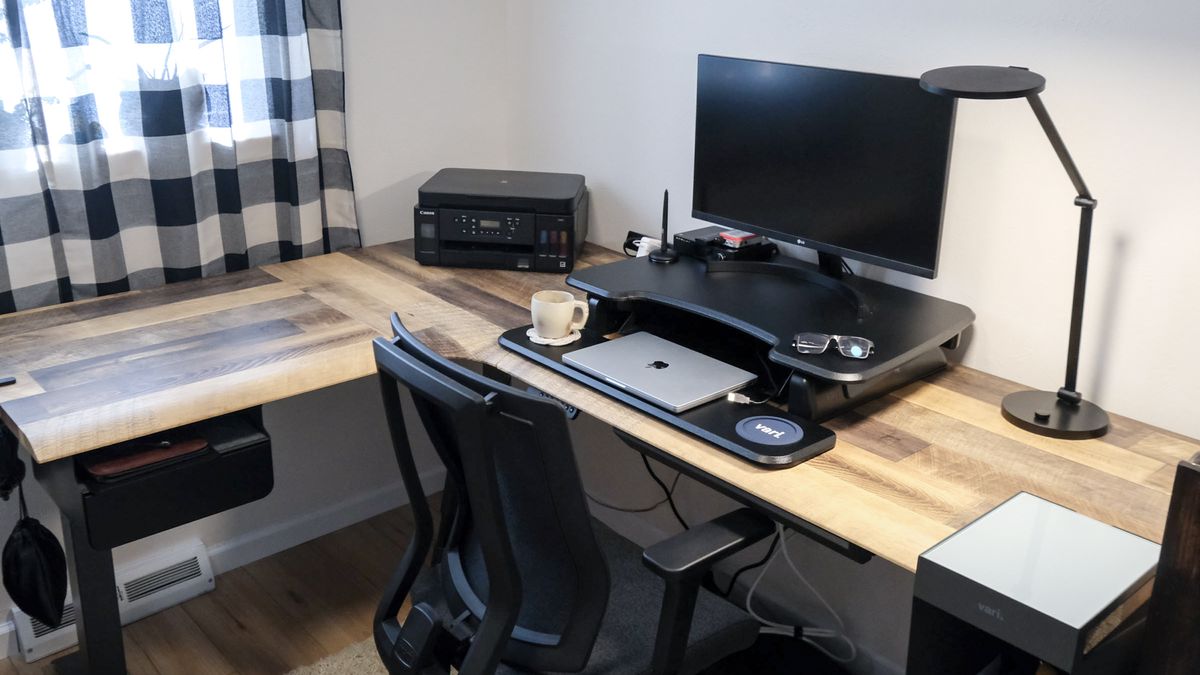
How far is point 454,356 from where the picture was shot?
193cm

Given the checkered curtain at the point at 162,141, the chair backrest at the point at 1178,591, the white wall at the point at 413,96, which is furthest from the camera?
the white wall at the point at 413,96

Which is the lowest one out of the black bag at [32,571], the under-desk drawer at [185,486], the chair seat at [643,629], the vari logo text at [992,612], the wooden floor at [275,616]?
the wooden floor at [275,616]

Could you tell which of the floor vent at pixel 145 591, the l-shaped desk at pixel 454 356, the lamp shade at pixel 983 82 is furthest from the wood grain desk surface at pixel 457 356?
the floor vent at pixel 145 591

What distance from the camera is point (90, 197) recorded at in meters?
2.15

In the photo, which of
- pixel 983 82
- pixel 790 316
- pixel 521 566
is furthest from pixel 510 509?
pixel 983 82

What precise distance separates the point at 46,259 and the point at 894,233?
5.59ft

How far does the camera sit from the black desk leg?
1.72m

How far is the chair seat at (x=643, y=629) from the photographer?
1499 mm

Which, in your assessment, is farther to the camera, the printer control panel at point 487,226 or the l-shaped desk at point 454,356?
the printer control panel at point 487,226

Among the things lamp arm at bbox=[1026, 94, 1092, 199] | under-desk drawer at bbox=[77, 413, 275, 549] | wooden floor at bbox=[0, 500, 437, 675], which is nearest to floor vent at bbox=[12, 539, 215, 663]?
wooden floor at bbox=[0, 500, 437, 675]

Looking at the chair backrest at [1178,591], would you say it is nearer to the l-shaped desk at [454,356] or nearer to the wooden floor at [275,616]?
the l-shaped desk at [454,356]

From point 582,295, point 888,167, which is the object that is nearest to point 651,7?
point 582,295

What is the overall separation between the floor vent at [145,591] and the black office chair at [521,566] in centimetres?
110

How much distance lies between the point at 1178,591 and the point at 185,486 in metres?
1.50
